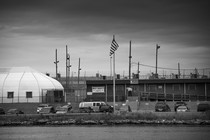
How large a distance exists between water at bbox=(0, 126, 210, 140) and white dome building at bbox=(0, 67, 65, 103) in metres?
30.7

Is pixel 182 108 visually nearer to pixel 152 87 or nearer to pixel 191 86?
pixel 191 86

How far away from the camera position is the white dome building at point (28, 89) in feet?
266

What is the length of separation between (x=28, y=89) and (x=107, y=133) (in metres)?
41.3

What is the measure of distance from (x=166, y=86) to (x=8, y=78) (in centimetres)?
2827

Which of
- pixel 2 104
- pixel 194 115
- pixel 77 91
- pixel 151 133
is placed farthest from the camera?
pixel 77 91

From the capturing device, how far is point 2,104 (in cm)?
7794

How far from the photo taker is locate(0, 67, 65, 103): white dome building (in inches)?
3187

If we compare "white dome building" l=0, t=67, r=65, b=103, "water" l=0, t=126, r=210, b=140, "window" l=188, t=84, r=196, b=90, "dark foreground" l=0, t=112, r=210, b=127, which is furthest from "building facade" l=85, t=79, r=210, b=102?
"water" l=0, t=126, r=210, b=140

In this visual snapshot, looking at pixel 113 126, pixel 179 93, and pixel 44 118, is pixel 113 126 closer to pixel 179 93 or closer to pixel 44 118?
pixel 44 118

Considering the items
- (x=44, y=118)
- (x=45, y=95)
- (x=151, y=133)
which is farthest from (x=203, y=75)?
(x=151, y=133)

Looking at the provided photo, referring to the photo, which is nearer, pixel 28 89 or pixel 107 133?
pixel 107 133

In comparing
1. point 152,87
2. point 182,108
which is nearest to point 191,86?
point 152,87

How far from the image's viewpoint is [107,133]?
143 feet

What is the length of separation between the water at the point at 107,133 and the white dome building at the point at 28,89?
101 ft
